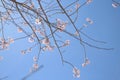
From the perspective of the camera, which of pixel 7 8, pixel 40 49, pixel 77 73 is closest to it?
pixel 40 49

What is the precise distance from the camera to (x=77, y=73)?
486 cm

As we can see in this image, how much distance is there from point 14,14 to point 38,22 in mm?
614

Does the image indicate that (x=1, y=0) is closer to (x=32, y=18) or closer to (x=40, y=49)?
(x=32, y=18)

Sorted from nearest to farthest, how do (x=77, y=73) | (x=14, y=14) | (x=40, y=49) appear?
(x=40, y=49) < (x=14, y=14) < (x=77, y=73)

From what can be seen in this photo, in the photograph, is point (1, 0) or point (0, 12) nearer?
point (1, 0)

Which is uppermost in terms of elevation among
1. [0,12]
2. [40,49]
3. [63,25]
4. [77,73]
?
[63,25]

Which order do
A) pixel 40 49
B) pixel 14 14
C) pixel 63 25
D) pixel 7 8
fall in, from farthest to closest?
pixel 63 25
pixel 14 14
pixel 7 8
pixel 40 49

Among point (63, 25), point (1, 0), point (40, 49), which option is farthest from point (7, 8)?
point (63, 25)

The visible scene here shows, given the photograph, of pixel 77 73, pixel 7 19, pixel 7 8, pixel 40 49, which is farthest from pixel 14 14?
pixel 77 73

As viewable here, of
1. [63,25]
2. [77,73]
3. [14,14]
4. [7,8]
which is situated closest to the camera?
[7,8]

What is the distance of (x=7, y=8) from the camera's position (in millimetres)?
3889

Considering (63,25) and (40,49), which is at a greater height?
(63,25)

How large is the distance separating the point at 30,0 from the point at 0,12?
64 centimetres

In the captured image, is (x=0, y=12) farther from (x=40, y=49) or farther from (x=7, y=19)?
(x=40, y=49)
